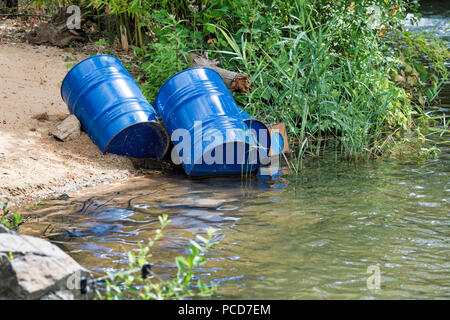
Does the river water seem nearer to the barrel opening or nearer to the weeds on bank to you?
the barrel opening

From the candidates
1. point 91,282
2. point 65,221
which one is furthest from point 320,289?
point 65,221

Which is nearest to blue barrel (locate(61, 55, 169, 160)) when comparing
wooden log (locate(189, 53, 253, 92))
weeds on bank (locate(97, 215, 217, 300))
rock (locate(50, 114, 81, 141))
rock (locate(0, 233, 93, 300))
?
rock (locate(50, 114, 81, 141))

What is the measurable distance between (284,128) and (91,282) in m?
3.35

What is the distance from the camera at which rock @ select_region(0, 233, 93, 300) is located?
8.51 ft

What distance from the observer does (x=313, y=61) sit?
5.52m

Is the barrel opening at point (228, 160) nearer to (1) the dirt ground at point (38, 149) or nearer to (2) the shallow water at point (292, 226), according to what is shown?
(2) the shallow water at point (292, 226)

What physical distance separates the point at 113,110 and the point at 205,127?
38.3 inches

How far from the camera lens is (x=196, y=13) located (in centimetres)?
705

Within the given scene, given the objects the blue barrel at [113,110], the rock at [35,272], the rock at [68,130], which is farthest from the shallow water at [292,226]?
the rock at [68,130]

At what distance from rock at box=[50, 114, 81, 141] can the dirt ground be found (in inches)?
2.4

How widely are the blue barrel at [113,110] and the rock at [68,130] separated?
73 millimetres

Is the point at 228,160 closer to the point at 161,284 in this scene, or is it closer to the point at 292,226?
the point at 292,226

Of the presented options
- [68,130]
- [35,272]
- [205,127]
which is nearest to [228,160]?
[205,127]

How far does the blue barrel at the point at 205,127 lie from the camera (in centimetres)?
533
